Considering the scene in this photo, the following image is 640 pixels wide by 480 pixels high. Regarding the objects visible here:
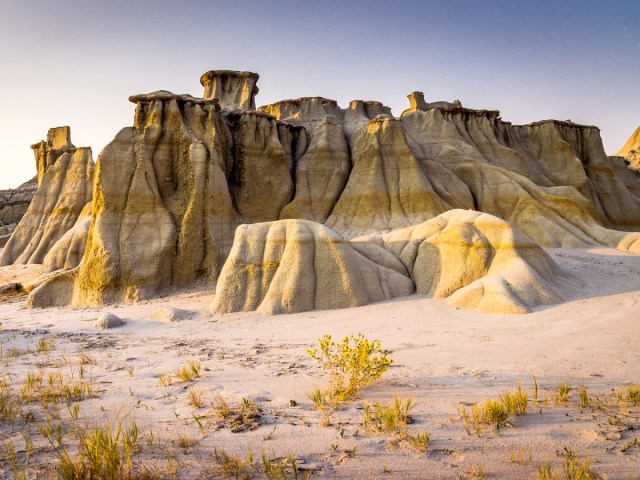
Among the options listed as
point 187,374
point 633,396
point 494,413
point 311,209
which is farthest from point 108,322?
point 311,209

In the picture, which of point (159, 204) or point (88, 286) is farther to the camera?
point (159, 204)

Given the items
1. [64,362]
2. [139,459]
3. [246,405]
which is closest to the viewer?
[139,459]

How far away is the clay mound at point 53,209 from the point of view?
2503cm

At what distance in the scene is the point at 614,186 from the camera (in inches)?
1090

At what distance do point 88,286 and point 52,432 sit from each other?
12921mm

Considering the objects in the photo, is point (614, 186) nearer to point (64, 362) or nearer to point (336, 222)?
point (336, 222)

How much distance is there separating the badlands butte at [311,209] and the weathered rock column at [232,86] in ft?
0.50

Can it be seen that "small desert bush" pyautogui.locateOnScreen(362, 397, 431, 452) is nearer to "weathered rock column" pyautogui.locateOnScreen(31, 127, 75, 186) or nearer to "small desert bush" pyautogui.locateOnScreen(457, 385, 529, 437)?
"small desert bush" pyautogui.locateOnScreen(457, 385, 529, 437)

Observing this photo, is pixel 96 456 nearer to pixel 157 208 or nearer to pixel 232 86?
pixel 157 208

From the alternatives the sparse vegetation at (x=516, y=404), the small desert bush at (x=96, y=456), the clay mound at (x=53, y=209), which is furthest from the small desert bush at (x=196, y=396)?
the clay mound at (x=53, y=209)

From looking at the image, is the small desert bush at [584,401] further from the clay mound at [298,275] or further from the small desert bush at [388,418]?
the clay mound at [298,275]

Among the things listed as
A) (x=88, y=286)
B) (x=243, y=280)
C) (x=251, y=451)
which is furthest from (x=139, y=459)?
(x=88, y=286)

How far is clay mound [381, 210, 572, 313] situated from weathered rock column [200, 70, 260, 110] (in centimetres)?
1903

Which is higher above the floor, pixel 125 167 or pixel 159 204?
pixel 125 167
